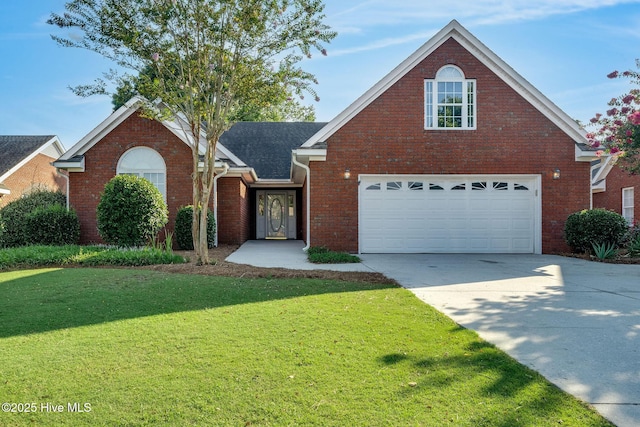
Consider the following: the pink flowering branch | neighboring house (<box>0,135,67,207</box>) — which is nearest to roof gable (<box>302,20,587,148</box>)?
the pink flowering branch

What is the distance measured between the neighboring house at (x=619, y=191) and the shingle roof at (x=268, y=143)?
13401 millimetres

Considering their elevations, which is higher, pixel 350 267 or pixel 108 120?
pixel 108 120

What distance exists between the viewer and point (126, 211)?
37.0 ft

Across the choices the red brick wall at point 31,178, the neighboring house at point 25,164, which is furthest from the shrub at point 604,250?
the neighboring house at point 25,164

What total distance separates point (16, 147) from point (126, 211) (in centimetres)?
1544

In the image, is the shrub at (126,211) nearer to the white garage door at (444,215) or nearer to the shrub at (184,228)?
the shrub at (184,228)

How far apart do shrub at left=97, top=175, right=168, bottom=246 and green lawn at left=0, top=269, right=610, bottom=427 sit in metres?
5.83

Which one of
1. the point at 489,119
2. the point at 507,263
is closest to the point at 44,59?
the point at 489,119

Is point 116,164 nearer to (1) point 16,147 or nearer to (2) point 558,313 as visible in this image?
(1) point 16,147

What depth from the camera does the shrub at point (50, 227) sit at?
42.3 ft

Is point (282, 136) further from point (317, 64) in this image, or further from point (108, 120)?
point (317, 64)

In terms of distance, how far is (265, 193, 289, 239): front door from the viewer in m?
20.1

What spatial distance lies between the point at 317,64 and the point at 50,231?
9.85 m

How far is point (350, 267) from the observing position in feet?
31.0
